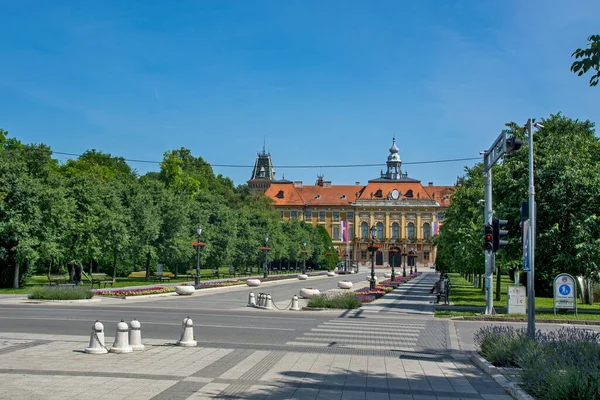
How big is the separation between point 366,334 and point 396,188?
144 metres

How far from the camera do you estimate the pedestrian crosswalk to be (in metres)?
16.8

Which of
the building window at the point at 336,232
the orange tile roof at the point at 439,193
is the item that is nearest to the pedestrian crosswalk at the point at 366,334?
the orange tile roof at the point at 439,193

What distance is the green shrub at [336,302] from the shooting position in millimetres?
28406

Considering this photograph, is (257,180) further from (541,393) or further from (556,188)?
(541,393)

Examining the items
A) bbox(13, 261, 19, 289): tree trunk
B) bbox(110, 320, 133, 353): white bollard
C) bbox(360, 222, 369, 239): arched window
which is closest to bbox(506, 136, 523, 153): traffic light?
bbox(110, 320, 133, 353): white bollard

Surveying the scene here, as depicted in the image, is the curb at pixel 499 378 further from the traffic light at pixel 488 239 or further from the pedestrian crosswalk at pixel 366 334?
the traffic light at pixel 488 239

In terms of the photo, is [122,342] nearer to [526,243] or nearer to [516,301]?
[526,243]

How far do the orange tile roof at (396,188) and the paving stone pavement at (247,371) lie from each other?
477ft

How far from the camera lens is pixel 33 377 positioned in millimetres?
11055

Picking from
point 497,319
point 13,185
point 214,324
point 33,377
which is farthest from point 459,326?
point 13,185

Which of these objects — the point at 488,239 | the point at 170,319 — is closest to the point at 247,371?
the point at 170,319

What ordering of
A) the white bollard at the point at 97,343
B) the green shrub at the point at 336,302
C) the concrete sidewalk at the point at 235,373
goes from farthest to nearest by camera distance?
the green shrub at the point at 336,302
the white bollard at the point at 97,343
the concrete sidewalk at the point at 235,373

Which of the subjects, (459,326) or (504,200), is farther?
(504,200)

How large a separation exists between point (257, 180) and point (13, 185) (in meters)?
155
